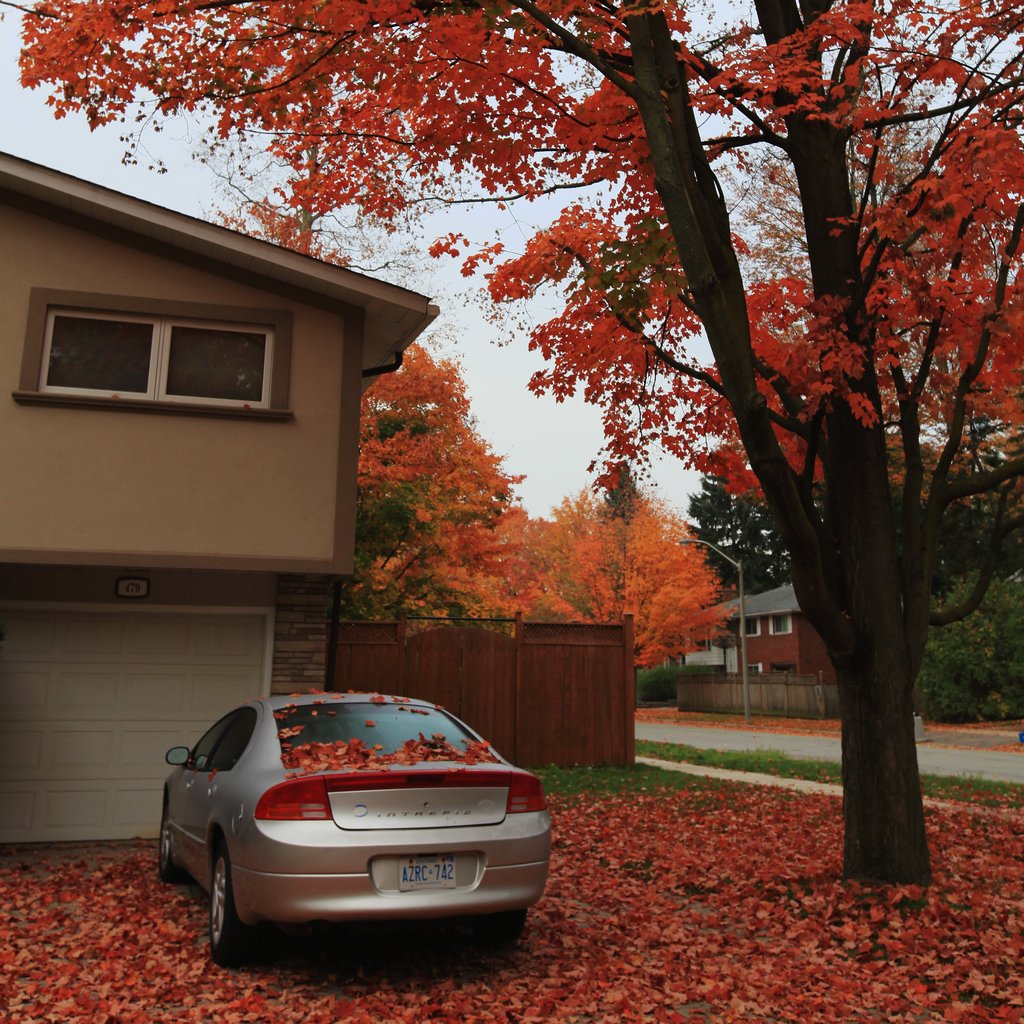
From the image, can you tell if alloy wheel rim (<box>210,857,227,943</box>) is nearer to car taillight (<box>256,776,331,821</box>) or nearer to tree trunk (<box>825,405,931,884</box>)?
car taillight (<box>256,776,331,821</box>)

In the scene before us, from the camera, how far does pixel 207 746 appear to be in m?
7.44

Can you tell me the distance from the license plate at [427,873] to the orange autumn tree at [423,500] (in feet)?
38.9

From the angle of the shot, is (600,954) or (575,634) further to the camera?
(575,634)

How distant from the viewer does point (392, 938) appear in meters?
6.11

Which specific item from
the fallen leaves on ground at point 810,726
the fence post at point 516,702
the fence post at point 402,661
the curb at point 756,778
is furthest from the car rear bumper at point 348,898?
the fallen leaves on ground at point 810,726

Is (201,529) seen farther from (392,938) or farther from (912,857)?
(912,857)

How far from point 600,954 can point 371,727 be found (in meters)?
1.91

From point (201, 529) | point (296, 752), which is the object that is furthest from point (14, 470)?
point (296, 752)

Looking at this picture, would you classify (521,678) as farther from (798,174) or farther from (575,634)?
(798,174)

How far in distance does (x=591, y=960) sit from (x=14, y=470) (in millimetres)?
6803

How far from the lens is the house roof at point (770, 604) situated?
4916 cm

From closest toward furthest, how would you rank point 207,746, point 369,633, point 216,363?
point 207,746 → point 216,363 → point 369,633

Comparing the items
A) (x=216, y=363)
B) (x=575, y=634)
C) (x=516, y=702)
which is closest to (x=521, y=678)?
(x=516, y=702)

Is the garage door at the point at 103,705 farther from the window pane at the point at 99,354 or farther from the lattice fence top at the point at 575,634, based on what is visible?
the lattice fence top at the point at 575,634
